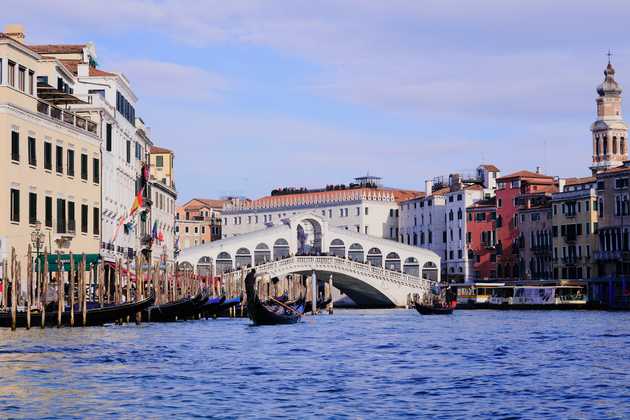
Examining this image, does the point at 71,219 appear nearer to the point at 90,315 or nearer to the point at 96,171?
the point at 96,171

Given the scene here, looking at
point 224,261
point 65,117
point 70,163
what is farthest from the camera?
point 224,261

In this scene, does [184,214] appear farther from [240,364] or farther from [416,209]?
[240,364]

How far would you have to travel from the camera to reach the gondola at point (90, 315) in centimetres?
3130

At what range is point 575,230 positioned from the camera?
7900 centimetres

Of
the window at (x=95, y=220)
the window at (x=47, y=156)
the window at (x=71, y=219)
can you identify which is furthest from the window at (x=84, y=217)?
the window at (x=47, y=156)

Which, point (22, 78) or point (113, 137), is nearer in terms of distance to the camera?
point (22, 78)

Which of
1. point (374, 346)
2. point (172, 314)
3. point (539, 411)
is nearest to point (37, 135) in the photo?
point (172, 314)

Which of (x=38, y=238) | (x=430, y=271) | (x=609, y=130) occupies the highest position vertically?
(x=609, y=130)

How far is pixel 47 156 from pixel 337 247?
50.4m

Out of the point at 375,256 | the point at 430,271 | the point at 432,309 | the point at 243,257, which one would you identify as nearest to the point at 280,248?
the point at 243,257

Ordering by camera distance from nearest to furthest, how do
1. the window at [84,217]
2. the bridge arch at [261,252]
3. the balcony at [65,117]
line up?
1. the balcony at [65,117]
2. the window at [84,217]
3. the bridge arch at [261,252]

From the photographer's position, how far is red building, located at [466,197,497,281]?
3509 inches

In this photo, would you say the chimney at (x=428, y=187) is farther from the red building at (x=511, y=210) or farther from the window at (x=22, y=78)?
the window at (x=22, y=78)

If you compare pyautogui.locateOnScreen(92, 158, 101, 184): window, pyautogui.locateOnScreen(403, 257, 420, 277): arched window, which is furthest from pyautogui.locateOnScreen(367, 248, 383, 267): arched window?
pyautogui.locateOnScreen(92, 158, 101, 184): window
